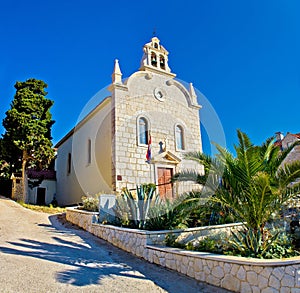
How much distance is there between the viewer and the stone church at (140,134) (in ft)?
47.3

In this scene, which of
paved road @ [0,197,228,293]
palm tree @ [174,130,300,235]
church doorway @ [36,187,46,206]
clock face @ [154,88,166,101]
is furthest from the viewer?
church doorway @ [36,187,46,206]

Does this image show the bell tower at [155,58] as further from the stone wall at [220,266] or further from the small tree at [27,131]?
the stone wall at [220,266]

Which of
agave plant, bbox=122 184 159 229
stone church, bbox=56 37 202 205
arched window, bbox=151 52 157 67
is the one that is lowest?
agave plant, bbox=122 184 159 229

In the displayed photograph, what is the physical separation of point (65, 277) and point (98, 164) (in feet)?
36.1

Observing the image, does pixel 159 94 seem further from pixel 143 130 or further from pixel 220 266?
pixel 220 266

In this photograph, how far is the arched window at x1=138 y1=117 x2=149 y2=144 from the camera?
15345 mm

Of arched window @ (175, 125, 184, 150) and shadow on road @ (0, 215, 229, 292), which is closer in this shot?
shadow on road @ (0, 215, 229, 292)

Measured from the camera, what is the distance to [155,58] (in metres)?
18.2

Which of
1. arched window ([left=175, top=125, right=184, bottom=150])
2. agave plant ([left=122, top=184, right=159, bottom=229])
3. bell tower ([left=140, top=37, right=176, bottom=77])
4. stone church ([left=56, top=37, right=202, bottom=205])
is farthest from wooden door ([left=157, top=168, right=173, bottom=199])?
bell tower ([left=140, top=37, right=176, bottom=77])

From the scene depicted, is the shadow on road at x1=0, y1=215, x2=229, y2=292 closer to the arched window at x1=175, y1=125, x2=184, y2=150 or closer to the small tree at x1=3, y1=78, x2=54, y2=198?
the small tree at x1=3, y1=78, x2=54, y2=198

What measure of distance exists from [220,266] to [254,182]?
1971mm

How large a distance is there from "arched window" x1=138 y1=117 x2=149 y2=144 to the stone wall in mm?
7954

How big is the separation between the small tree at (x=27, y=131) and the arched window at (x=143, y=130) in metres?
6.41

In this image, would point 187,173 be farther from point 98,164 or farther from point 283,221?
point 98,164
